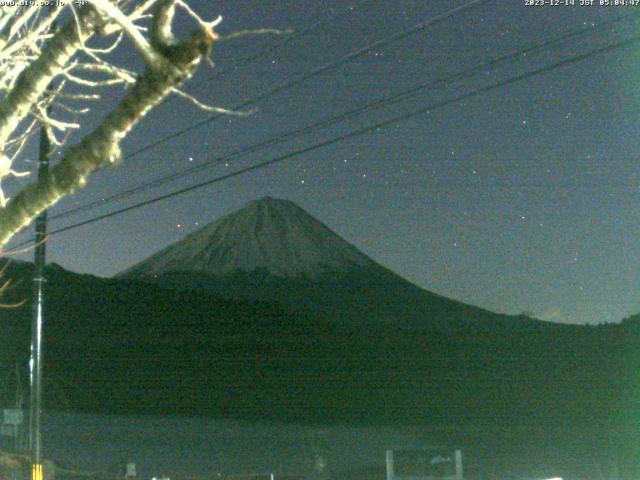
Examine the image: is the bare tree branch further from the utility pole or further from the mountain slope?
the mountain slope

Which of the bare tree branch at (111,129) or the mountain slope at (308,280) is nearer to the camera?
the bare tree branch at (111,129)

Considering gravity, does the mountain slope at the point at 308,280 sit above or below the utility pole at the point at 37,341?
above

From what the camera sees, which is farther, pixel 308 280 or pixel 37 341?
pixel 308 280

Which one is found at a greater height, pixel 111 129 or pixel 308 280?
pixel 308 280

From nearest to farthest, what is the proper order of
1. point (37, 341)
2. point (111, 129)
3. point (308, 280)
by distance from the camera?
Result: point (111, 129) → point (37, 341) → point (308, 280)

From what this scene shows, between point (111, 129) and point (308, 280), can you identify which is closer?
point (111, 129)

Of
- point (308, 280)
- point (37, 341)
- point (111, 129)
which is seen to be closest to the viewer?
point (111, 129)

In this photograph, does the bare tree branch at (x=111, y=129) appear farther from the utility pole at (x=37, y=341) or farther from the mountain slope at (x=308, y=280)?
the mountain slope at (x=308, y=280)

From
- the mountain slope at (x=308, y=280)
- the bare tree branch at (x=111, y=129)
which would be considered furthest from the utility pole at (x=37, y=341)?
the mountain slope at (x=308, y=280)

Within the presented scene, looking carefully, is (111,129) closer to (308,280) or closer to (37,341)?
(37,341)

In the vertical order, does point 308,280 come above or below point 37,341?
above

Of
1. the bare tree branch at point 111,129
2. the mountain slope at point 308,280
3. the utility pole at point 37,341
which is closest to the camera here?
the bare tree branch at point 111,129

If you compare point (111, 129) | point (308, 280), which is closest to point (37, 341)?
point (111, 129)

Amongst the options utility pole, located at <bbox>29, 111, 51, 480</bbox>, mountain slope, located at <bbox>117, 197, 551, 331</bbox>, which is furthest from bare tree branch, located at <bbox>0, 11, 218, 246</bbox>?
mountain slope, located at <bbox>117, 197, 551, 331</bbox>
